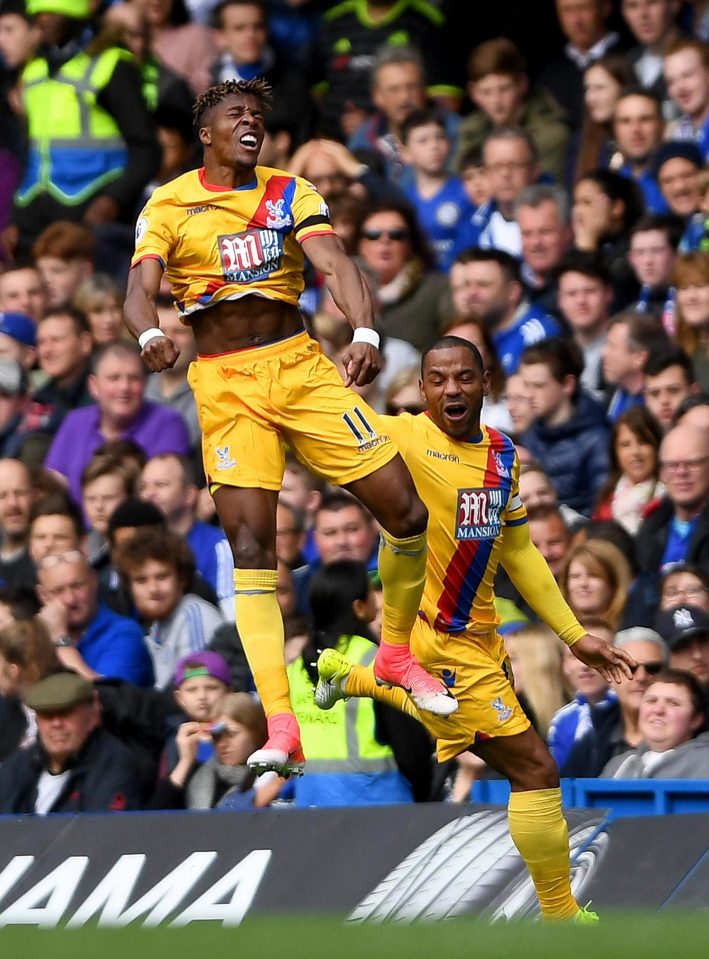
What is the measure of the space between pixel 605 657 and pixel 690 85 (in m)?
5.39

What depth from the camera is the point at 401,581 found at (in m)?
9.23

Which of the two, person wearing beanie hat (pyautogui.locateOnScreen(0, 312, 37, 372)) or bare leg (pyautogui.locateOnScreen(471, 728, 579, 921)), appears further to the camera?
person wearing beanie hat (pyautogui.locateOnScreen(0, 312, 37, 372))

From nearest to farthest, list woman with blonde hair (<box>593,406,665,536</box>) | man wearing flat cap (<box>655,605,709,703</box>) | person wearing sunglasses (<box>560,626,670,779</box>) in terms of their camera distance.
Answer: person wearing sunglasses (<box>560,626,670,779</box>), man wearing flat cap (<box>655,605,709,703</box>), woman with blonde hair (<box>593,406,665,536</box>)

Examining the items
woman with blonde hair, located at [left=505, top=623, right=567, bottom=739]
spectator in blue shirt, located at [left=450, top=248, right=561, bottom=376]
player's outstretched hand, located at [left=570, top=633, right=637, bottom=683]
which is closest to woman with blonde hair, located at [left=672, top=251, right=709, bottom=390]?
spectator in blue shirt, located at [left=450, top=248, right=561, bottom=376]

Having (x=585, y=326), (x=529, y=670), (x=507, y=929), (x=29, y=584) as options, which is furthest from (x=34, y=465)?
(x=507, y=929)

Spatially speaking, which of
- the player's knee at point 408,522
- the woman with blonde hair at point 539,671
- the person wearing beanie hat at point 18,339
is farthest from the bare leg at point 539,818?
the person wearing beanie hat at point 18,339

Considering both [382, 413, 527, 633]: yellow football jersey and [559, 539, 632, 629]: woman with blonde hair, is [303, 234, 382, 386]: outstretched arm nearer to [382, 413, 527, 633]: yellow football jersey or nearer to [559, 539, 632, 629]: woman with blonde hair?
[382, 413, 527, 633]: yellow football jersey

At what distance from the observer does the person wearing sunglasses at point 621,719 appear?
1051cm

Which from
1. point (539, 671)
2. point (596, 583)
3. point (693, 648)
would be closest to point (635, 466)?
point (596, 583)

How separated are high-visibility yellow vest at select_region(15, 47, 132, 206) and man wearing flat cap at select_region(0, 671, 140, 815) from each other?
558cm

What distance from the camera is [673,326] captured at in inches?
508

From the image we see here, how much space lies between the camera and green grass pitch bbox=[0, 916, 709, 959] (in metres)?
6.82

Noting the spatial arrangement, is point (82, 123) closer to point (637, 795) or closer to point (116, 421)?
point (116, 421)

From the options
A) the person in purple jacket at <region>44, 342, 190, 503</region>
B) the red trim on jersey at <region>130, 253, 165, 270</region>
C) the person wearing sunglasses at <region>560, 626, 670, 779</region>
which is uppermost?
the red trim on jersey at <region>130, 253, 165, 270</region>
